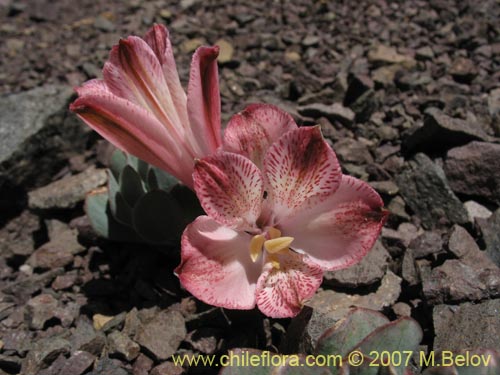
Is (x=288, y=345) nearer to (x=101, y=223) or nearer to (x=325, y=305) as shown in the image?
(x=325, y=305)

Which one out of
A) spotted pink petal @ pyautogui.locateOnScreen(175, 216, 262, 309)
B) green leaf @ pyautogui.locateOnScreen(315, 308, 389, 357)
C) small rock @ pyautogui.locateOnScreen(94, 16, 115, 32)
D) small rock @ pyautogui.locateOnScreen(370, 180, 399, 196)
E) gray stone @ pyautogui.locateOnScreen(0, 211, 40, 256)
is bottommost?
small rock @ pyautogui.locateOnScreen(370, 180, 399, 196)

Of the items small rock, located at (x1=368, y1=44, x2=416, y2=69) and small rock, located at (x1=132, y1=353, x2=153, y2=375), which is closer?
small rock, located at (x1=132, y1=353, x2=153, y2=375)

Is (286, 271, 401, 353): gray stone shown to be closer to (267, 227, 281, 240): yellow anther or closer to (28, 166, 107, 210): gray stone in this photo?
(267, 227, 281, 240): yellow anther

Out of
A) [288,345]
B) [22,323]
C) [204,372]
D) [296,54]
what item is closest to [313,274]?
[288,345]

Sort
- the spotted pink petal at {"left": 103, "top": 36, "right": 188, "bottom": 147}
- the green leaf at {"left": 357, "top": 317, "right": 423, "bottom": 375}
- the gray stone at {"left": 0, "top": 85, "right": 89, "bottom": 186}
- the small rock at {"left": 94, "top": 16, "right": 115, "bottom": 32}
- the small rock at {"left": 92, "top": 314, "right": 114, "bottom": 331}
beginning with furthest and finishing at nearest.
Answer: the small rock at {"left": 94, "top": 16, "right": 115, "bottom": 32} → the gray stone at {"left": 0, "top": 85, "right": 89, "bottom": 186} → the small rock at {"left": 92, "top": 314, "right": 114, "bottom": 331} → the spotted pink petal at {"left": 103, "top": 36, "right": 188, "bottom": 147} → the green leaf at {"left": 357, "top": 317, "right": 423, "bottom": 375}

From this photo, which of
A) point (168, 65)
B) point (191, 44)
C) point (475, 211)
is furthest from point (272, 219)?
point (191, 44)

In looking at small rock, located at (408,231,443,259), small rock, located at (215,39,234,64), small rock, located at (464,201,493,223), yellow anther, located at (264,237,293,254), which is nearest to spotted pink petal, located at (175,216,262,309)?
yellow anther, located at (264,237,293,254)
